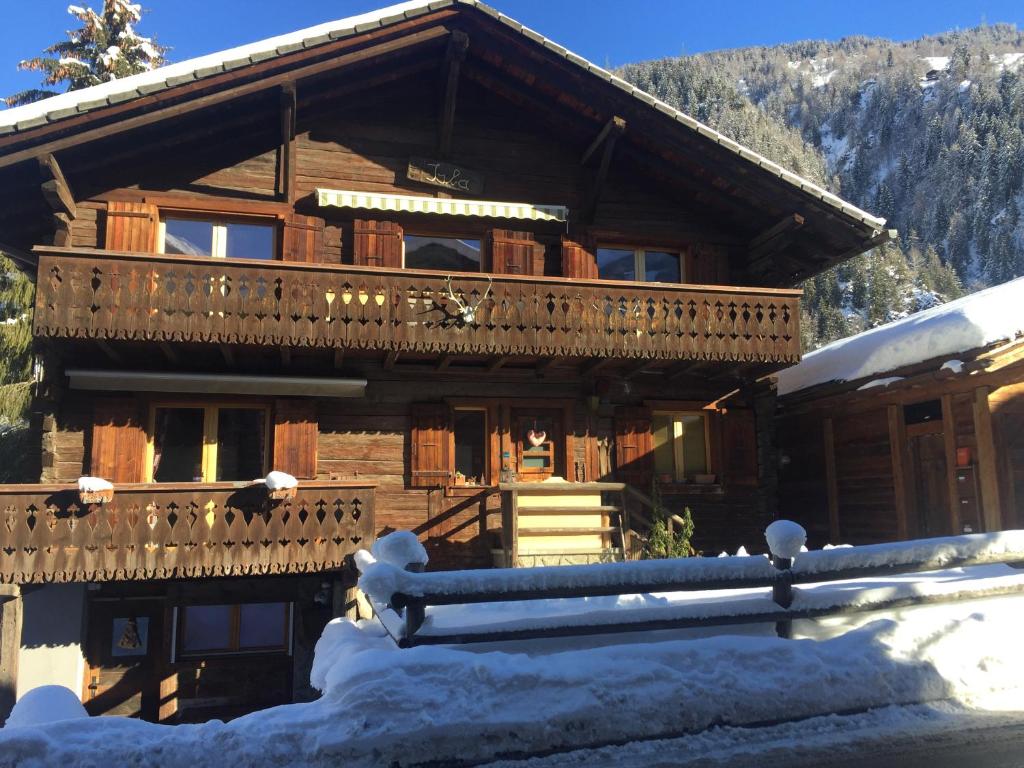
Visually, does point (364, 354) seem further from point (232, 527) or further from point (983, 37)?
point (983, 37)

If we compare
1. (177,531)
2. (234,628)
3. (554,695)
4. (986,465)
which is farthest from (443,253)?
(554,695)

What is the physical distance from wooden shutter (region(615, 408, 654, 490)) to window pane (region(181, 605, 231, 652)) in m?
6.71

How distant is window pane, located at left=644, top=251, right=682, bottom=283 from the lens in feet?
46.8

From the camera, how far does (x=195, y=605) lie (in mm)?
11617

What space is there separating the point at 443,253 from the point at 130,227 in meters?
4.89

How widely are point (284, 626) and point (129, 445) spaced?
3.66m

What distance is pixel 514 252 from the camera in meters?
13.3

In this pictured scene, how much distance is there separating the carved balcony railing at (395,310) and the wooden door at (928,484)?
8.66ft

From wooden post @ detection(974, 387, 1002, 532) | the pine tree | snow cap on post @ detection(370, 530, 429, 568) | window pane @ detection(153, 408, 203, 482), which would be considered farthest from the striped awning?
the pine tree

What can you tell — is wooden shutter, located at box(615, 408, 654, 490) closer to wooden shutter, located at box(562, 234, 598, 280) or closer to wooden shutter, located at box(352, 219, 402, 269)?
wooden shutter, located at box(562, 234, 598, 280)

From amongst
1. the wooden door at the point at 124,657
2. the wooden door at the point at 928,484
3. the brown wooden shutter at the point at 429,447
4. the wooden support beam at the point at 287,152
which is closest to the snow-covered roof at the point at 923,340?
the wooden door at the point at 928,484

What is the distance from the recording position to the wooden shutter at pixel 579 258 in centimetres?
1330

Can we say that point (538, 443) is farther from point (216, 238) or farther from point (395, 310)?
point (216, 238)

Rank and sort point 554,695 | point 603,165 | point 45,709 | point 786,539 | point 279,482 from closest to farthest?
point 45,709 < point 554,695 < point 786,539 < point 279,482 < point 603,165
